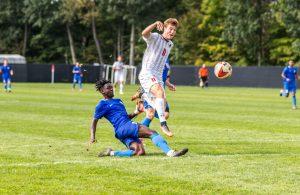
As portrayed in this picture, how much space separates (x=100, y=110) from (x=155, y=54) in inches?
79.9

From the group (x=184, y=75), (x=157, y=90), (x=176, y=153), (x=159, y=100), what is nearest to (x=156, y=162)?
(x=176, y=153)

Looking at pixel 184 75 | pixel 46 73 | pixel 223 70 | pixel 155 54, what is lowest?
pixel 46 73

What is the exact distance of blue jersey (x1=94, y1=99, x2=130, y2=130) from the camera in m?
13.4

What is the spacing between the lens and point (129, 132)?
13305mm

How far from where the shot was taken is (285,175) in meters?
11.0

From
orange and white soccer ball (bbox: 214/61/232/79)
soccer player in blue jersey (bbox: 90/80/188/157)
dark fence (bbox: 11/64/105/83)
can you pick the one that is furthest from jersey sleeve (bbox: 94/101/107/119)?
dark fence (bbox: 11/64/105/83)

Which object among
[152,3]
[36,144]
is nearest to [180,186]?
[36,144]

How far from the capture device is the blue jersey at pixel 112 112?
43.9 feet

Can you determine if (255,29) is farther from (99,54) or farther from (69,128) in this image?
(69,128)

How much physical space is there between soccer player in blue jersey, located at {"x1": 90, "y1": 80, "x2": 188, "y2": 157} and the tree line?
5704cm

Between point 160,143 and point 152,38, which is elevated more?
point 152,38

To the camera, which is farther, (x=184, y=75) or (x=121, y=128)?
(x=184, y=75)

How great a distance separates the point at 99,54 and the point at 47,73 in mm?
13902

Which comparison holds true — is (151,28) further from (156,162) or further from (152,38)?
(156,162)
